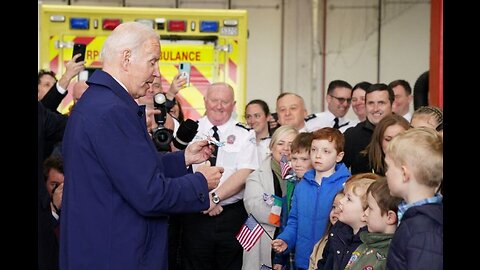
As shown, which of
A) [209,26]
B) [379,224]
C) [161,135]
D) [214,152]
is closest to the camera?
[379,224]

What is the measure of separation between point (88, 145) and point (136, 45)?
489mm

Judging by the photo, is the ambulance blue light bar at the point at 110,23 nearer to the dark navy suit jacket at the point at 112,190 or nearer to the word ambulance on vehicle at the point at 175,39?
the word ambulance on vehicle at the point at 175,39

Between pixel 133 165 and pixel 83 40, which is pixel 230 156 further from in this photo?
pixel 133 165

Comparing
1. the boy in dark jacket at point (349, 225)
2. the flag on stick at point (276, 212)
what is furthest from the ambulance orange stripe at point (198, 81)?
the boy in dark jacket at point (349, 225)

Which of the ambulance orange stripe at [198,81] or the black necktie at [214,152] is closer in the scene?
the black necktie at [214,152]

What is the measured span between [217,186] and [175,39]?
4.65 meters

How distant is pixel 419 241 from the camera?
3086mm

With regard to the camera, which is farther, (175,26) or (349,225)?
(175,26)

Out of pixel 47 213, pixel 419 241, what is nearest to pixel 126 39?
pixel 419 241

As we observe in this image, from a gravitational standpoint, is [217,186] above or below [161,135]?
below

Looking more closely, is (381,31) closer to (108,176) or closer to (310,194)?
(310,194)

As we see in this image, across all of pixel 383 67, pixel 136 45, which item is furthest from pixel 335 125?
pixel 136 45

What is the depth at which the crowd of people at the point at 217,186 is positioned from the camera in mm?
3352

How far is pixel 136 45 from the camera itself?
3.75 meters
